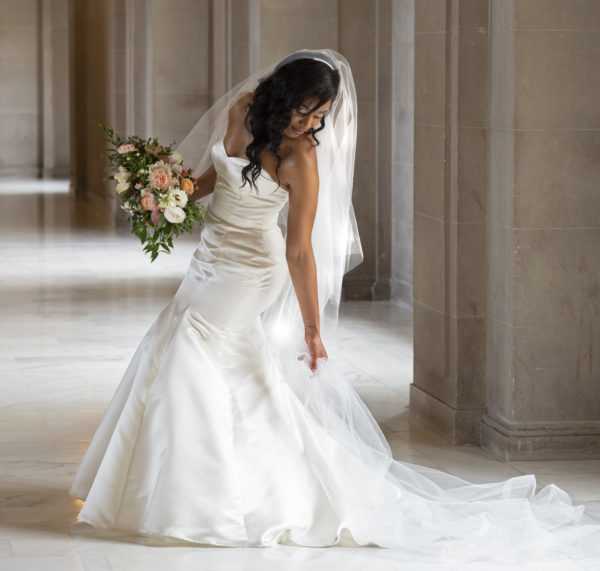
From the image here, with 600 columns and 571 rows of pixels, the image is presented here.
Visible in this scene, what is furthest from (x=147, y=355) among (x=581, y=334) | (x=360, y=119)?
(x=360, y=119)

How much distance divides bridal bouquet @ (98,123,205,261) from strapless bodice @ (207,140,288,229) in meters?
0.12

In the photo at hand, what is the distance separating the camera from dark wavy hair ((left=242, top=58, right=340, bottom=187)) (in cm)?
499

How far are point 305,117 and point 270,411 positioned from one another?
1.27 meters

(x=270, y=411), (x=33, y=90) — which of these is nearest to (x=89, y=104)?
(x=33, y=90)

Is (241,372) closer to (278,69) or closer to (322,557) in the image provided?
(322,557)

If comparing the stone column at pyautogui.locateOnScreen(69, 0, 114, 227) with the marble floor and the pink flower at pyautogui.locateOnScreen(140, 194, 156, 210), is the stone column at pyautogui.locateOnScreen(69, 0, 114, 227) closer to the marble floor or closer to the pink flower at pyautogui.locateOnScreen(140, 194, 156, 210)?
the marble floor

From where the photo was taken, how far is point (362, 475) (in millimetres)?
5457

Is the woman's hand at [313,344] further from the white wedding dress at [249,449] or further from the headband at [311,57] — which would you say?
the headband at [311,57]

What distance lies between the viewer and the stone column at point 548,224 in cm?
645

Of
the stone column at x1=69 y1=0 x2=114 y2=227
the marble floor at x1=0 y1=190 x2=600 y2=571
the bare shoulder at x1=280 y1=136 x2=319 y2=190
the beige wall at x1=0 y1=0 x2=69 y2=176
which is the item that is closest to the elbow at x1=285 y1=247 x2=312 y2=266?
the bare shoulder at x1=280 y1=136 x2=319 y2=190

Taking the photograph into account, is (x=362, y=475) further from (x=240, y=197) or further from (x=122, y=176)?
(x=122, y=176)

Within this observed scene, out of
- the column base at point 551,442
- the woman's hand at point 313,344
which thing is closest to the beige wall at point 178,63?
the column base at point 551,442

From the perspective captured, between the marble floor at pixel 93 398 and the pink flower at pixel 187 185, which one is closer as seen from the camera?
the marble floor at pixel 93 398

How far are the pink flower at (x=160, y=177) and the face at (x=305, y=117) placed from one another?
0.59m
